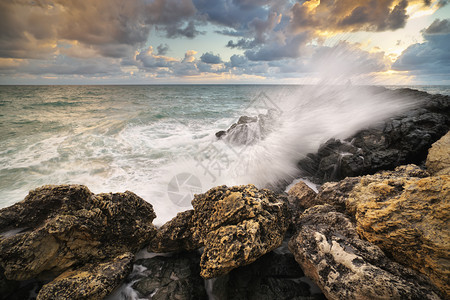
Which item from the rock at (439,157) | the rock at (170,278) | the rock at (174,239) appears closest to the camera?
the rock at (170,278)

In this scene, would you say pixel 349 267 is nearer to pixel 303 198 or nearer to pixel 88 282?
pixel 303 198

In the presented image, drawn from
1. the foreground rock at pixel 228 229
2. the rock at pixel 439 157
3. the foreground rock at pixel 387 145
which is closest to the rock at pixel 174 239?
the foreground rock at pixel 228 229

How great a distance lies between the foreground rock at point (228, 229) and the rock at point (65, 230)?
538 millimetres

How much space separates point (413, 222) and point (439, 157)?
98.5 inches

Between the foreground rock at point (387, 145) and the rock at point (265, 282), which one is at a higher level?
the foreground rock at point (387, 145)

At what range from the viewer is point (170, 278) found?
2631mm

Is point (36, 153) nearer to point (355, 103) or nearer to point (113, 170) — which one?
point (113, 170)

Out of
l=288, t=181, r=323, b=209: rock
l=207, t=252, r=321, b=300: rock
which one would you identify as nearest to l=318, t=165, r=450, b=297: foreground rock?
l=207, t=252, r=321, b=300: rock

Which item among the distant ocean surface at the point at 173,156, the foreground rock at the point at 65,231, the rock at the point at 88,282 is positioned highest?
the foreground rock at the point at 65,231

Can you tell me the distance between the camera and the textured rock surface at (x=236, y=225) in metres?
2.25

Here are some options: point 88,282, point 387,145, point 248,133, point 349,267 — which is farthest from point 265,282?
point 248,133

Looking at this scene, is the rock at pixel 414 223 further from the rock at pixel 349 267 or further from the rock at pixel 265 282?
the rock at pixel 265 282

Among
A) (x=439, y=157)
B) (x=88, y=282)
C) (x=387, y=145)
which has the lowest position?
(x=88, y=282)

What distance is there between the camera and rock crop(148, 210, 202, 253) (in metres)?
3.00
